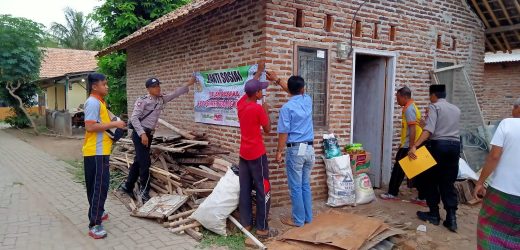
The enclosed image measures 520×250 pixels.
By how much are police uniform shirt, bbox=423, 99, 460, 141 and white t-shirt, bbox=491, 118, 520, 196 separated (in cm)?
166

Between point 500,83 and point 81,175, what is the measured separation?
13.3m

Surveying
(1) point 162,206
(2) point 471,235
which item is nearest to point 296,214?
(1) point 162,206

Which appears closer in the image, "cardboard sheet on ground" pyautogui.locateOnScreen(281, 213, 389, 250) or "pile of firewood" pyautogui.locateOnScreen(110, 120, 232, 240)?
"cardboard sheet on ground" pyautogui.locateOnScreen(281, 213, 389, 250)

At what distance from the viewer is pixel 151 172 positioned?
6.44 meters

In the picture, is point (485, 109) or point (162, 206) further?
point (485, 109)

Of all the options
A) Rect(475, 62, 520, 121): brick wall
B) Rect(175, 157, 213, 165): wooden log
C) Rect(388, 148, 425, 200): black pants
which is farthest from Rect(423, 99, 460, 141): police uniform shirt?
Rect(475, 62, 520, 121): brick wall

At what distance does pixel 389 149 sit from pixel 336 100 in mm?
1674

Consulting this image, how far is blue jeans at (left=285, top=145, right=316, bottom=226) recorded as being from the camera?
4824 mm

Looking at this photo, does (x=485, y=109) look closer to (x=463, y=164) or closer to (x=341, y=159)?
(x=463, y=164)

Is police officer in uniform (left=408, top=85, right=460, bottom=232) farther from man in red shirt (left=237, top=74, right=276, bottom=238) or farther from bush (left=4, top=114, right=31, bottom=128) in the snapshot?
bush (left=4, top=114, right=31, bottom=128)

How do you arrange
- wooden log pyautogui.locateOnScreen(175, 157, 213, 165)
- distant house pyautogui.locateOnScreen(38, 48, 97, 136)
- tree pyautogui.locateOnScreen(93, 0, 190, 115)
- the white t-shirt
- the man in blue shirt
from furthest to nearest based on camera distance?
1. distant house pyautogui.locateOnScreen(38, 48, 97, 136)
2. tree pyautogui.locateOnScreen(93, 0, 190, 115)
3. wooden log pyautogui.locateOnScreen(175, 157, 213, 165)
4. the man in blue shirt
5. the white t-shirt

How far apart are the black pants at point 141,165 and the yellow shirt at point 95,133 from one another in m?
1.16

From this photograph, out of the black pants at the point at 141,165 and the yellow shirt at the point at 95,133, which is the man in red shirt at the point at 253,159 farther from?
the black pants at the point at 141,165

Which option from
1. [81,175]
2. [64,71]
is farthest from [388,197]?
[64,71]
